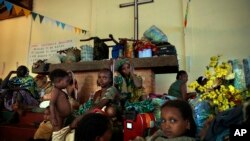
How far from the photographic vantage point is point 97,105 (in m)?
2.60

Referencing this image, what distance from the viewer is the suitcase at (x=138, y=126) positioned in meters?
2.18

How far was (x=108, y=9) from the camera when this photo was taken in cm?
629

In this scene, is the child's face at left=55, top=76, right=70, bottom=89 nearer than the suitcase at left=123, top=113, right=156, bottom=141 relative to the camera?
No

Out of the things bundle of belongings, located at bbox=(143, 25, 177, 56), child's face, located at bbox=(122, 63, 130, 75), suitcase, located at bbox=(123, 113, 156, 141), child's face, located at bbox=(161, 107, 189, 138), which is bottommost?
suitcase, located at bbox=(123, 113, 156, 141)

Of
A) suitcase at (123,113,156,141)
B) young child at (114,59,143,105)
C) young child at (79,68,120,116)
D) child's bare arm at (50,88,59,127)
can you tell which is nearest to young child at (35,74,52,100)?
young child at (79,68,120,116)

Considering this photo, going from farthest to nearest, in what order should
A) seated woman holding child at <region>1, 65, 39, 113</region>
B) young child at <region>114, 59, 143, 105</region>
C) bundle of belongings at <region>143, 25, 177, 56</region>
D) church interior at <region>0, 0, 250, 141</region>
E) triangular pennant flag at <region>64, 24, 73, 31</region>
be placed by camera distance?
triangular pennant flag at <region>64, 24, 73, 31</region> < seated woman holding child at <region>1, 65, 39, 113</region> < bundle of belongings at <region>143, 25, 177, 56</region> < young child at <region>114, 59, 143, 105</region> < church interior at <region>0, 0, 250, 141</region>

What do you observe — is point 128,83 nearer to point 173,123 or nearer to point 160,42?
point 160,42

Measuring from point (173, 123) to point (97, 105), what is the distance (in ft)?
3.75

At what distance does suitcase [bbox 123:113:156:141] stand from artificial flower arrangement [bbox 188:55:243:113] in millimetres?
553

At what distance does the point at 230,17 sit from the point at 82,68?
10.6 ft

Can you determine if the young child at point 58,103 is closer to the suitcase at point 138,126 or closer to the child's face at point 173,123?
the suitcase at point 138,126

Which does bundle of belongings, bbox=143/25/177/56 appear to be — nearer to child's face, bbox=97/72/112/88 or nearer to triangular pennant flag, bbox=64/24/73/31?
child's face, bbox=97/72/112/88

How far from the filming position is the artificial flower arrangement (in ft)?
5.79

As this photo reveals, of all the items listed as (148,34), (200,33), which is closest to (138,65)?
(148,34)
